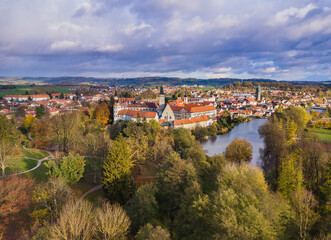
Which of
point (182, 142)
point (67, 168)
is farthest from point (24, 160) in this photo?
point (182, 142)

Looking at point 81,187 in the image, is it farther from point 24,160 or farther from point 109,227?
point 109,227

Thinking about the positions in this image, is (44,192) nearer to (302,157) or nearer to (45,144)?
(45,144)

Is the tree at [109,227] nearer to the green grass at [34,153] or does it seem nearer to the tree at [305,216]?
the tree at [305,216]

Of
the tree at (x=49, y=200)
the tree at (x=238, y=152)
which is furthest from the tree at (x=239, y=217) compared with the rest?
the tree at (x=238, y=152)

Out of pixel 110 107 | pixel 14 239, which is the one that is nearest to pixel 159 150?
pixel 14 239

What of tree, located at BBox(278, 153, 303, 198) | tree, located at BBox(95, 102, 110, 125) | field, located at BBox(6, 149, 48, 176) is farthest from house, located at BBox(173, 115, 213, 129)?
tree, located at BBox(278, 153, 303, 198)

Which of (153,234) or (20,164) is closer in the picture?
(153,234)

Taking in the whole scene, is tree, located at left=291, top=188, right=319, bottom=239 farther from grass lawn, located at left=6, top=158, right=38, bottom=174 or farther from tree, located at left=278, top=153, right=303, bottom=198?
grass lawn, located at left=6, top=158, right=38, bottom=174
